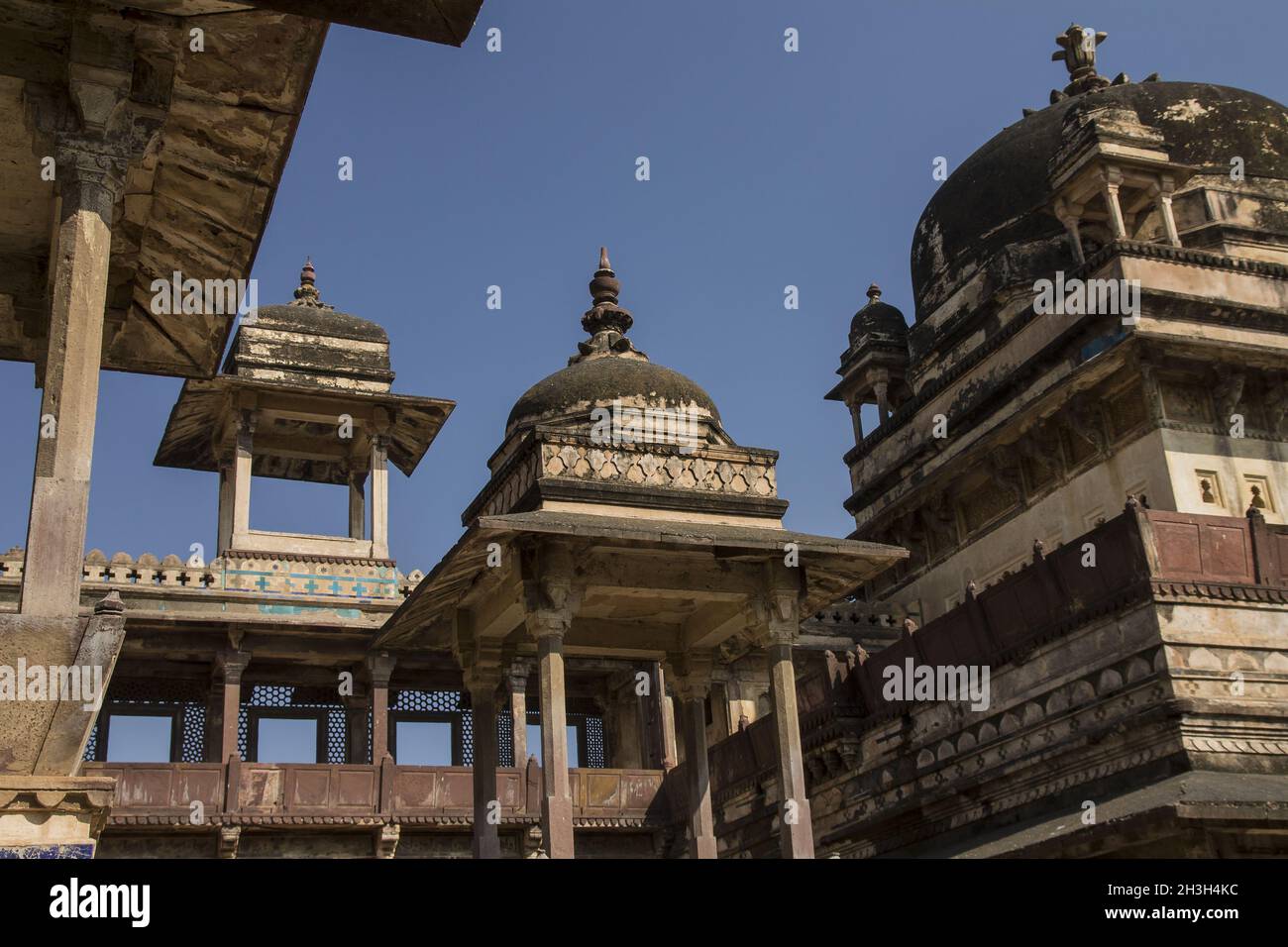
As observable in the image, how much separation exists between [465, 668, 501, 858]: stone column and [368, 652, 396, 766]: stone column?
8.35 m

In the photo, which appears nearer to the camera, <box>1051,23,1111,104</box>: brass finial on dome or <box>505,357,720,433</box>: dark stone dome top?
<box>505,357,720,433</box>: dark stone dome top

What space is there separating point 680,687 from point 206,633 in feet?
34.1

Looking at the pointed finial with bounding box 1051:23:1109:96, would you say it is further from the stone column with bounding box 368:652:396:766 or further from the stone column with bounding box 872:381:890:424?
the stone column with bounding box 368:652:396:766

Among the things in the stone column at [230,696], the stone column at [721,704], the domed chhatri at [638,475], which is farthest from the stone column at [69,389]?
the stone column at [721,704]

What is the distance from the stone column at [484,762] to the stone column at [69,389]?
7.68m

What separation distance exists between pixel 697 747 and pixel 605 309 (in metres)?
8.26

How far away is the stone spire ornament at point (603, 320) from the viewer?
2022 cm

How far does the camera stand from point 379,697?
22.1m

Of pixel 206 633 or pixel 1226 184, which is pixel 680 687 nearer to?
pixel 206 633

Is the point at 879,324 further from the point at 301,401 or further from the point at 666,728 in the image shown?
the point at 301,401

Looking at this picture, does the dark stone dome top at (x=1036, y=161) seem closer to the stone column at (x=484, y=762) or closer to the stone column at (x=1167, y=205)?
the stone column at (x=1167, y=205)

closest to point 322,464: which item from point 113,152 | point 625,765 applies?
point 625,765

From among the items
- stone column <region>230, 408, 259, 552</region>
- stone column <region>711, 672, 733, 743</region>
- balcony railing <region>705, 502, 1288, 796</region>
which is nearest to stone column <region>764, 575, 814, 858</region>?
balcony railing <region>705, 502, 1288, 796</region>

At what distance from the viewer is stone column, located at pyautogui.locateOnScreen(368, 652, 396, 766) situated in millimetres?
21844
